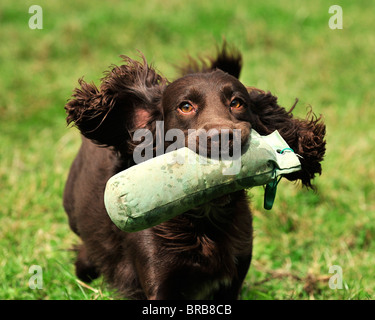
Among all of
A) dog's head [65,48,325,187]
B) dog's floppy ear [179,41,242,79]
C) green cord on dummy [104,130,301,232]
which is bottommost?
green cord on dummy [104,130,301,232]

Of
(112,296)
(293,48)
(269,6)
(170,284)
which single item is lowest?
(112,296)

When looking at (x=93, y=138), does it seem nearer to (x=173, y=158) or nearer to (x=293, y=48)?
(x=173, y=158)

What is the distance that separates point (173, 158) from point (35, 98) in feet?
15.4

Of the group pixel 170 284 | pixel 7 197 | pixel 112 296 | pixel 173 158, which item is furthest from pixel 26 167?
pixel 173 158

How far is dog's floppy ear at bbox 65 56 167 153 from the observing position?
3.03 metres

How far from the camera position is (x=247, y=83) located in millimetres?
6879

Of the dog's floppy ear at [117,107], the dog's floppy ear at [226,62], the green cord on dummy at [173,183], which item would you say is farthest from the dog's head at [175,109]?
the dog's floppy ear at [226,62]

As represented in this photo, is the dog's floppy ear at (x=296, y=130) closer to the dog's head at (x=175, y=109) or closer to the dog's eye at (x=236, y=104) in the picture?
the dog's head at (x=175, y=109)

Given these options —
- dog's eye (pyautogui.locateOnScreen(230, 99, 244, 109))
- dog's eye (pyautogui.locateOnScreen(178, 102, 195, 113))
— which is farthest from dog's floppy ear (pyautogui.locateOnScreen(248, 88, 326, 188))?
dog's eye (pyautogui.locateOnScreen(178, 102, 195, 113))

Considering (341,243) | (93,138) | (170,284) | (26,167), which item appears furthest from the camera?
(26,167)

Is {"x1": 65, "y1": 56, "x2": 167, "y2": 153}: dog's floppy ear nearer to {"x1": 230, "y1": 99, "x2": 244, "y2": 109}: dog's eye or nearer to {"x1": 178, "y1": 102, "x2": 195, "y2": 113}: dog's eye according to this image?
{"x1": 178, "y1": 102, "x2": 195, "y2": 113}: dog's eye

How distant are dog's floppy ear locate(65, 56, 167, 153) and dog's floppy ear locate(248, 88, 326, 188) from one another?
1.78ft

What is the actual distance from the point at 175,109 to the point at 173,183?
0.63m

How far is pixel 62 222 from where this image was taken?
4.58 m
